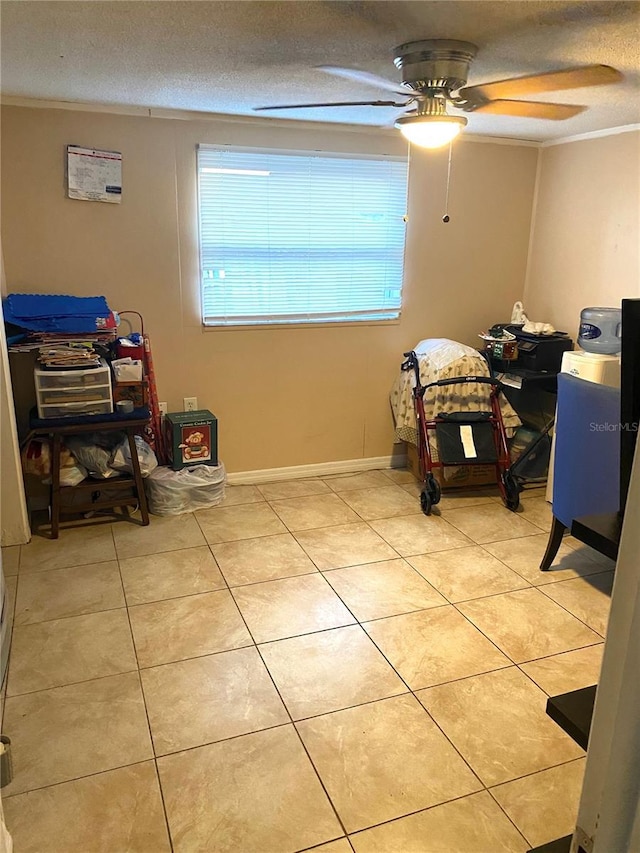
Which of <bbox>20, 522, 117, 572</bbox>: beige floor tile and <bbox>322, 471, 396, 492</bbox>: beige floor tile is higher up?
<bbox>322, 471, 396, 492</bbox>: beige floor tile

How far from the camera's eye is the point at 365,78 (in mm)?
2514

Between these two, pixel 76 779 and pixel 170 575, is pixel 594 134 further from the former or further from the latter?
pixel 76 779

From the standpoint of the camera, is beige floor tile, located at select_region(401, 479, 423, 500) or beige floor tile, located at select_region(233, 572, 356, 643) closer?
beige floor tile, located at select_region(233, 572, 356, 643)

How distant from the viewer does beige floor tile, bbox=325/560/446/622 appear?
8.80 ft

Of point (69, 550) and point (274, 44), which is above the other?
point (274, 44)

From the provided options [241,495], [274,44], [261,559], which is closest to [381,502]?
[241,495]

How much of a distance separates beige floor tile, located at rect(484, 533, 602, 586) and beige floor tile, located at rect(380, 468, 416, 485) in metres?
0.98

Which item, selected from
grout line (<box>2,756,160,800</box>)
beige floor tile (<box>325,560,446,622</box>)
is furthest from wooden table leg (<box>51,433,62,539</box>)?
grout line (<box>2,756,160,800</box>)

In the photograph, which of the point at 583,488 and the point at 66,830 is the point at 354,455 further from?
the point at 66,830

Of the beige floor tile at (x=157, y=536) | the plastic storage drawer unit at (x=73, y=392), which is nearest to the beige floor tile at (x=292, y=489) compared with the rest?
the beige floor tile at (x=157, y=536)

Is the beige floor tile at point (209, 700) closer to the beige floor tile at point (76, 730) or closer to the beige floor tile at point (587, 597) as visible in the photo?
the beige floor tile at point (76, 730)

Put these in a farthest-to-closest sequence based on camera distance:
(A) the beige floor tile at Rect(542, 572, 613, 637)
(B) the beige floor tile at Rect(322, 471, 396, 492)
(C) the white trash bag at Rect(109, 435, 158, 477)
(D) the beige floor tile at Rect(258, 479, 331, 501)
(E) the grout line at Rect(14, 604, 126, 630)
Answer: (B) the beige floor tile at Rect(322, 471, 396, 492)
(D) the beige floor tile at Rect(258, 479, 331, 501)
(C) the white trash bag at Rect(109, 435, 158, 477)
(A) the beige floor tile at Rect(542, 572, 613, 637)
(E) the grout line at Rect(14, 604, 126, 630)

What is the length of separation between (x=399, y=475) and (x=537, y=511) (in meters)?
0.96

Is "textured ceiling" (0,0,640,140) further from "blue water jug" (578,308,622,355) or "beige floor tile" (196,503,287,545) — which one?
"beige floor tile" (196,503,287,545)
